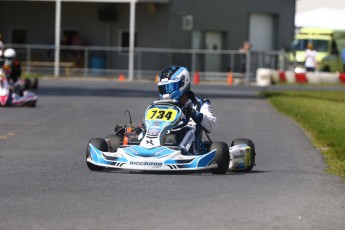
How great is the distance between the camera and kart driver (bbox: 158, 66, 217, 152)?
12.6 metres

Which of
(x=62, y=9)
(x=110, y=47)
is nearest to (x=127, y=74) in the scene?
(x=110, y=47)

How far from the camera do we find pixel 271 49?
5359 cm

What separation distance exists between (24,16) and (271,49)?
1208cm

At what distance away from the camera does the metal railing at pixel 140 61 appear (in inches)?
1791

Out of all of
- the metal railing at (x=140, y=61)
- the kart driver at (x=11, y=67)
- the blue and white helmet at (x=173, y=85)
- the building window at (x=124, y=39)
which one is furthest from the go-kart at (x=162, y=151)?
the building window at (x=124, y=39)

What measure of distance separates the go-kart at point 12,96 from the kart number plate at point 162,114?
1286 cm

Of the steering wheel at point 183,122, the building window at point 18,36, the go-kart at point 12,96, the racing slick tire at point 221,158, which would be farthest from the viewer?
the building window at point 18,36

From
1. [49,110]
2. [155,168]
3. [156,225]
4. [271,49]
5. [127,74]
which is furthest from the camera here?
[271,49]

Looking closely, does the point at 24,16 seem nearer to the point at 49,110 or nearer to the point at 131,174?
the point at 49,110

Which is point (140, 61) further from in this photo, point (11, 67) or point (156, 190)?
point (156, 190)

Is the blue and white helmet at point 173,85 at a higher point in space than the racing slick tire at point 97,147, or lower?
higher

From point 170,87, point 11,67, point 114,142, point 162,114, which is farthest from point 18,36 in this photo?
point 162,114

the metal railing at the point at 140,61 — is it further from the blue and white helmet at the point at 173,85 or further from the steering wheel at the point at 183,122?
the steering wheel at the point at 183,122

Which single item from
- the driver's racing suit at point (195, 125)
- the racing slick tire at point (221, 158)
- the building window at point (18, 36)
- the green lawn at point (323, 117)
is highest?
the building window at point (18, 36)
